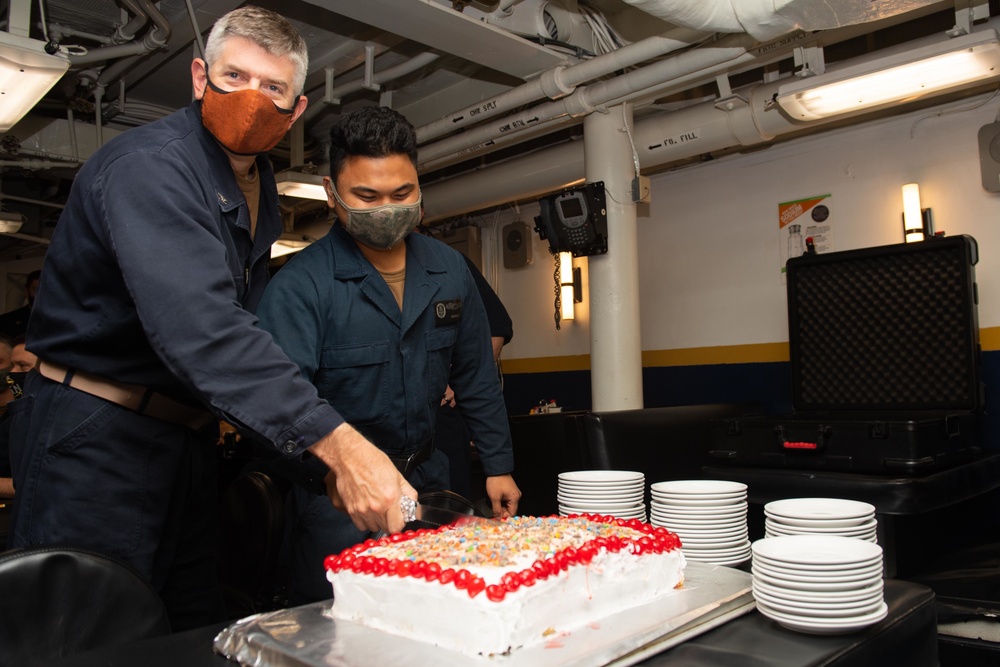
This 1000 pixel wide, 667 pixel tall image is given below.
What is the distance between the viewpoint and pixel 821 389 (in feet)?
10.6

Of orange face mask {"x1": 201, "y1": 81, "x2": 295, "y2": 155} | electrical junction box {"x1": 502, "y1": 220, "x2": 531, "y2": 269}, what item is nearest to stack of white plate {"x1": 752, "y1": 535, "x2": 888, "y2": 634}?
orange face mask {"x1": 201, "y1": 81, "x2": 295, "y2": 155}

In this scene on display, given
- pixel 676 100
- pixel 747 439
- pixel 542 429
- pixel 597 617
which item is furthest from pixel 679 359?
pixel 597 617

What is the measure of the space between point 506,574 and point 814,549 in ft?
1.50

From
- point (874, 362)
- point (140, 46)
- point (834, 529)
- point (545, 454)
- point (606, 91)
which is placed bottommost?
point (545, 454)

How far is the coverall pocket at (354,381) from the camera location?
176 centimetres

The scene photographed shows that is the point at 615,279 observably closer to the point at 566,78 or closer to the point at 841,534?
the point at 566,78

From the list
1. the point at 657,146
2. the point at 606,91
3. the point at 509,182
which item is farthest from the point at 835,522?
the point at 509,182

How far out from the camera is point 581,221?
151 inches

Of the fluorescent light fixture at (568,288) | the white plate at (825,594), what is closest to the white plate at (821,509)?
the white plate at (825,594)

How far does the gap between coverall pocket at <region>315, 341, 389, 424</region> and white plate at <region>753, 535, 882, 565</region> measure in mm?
929

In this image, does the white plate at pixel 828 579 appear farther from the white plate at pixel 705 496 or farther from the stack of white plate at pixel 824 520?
the white plate at pixel 705 496

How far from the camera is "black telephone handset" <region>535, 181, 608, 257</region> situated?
3.82 meters

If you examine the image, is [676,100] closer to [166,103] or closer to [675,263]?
[675,263]

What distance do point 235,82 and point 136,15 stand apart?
97.2 inches
